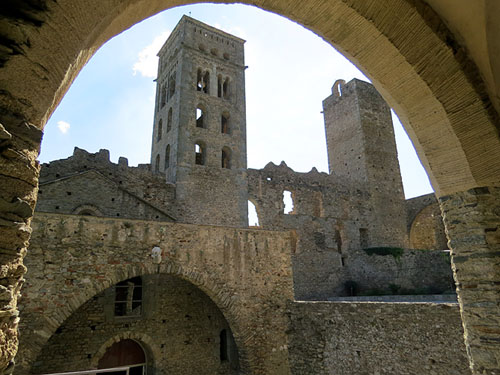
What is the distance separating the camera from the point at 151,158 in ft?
62.8

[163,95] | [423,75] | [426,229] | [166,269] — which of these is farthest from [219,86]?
[426,229]

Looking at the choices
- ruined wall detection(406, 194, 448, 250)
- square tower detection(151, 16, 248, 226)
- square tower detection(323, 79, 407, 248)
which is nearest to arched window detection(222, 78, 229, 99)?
square tower detection(151, 16, 248, 226)

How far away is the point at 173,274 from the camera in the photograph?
889 centimetres

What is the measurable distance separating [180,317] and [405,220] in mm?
18755

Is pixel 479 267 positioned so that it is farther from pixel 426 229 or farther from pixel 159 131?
pixel 426 229

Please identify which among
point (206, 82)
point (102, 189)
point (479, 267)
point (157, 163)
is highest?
point (206, 82)

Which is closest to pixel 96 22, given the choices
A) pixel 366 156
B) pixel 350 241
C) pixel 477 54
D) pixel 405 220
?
pixel 477 54

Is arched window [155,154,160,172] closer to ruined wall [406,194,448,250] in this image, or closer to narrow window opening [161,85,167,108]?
narrow window opening [161,85,167,108]

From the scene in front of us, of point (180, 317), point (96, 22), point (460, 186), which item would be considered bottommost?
point (180, 317)

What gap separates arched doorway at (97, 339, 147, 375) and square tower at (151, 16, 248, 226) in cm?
624

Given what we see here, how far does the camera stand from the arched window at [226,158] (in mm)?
17844

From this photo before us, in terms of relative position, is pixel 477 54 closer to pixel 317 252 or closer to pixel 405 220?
pixel 317 252

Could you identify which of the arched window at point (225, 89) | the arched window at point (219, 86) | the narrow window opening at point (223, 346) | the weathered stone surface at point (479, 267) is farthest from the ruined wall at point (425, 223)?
the weathered stone surface at point (479, 267)

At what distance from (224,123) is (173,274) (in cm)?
1190
